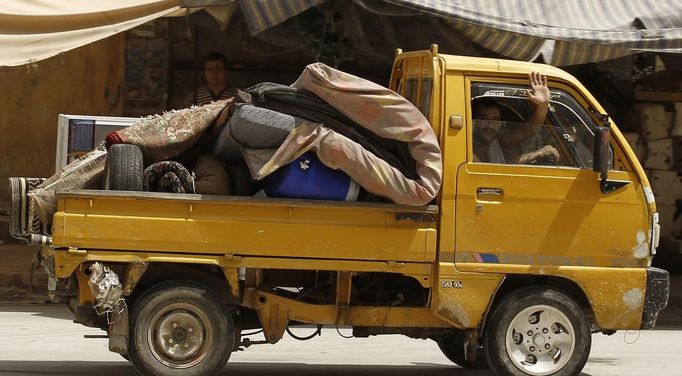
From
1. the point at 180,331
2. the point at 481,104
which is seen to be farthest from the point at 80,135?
the point at 481,104

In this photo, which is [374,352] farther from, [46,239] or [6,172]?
[6,172]

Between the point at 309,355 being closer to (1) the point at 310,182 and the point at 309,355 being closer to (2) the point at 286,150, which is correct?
(1) the point at 310,182

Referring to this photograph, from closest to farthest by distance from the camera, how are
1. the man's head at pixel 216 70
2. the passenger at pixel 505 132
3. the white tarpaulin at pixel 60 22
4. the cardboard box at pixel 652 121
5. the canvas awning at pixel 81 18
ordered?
the passenger at pixel 505 132 < the canvas awning at pixel 81 18 < the white tarpaulin at pixel 60 22 < the man's head at pixel 216 70 < the cardboard box at pixel 652 121

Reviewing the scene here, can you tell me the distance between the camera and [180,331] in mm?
7379

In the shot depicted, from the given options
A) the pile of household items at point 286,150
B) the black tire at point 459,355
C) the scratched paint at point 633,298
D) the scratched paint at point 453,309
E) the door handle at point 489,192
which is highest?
the pile of household items at point 286,150

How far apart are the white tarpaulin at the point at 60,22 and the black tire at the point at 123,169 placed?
3.71m

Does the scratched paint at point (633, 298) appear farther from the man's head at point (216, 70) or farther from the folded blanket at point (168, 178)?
the man's head at point (216, 70)

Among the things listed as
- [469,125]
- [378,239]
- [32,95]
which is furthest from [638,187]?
[32,95]

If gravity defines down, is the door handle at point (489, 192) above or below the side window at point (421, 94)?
below

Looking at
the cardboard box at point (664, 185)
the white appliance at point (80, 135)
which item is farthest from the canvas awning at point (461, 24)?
the cardboard box at point (664, 185)

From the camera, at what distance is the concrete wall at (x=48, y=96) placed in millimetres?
12961

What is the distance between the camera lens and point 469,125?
25.0 ft

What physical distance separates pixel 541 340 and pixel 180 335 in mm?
2298

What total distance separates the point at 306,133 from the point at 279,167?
0.86 ft
